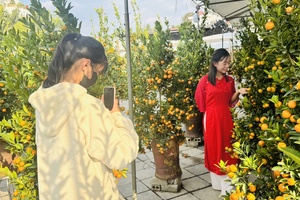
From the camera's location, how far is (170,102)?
3.46 m

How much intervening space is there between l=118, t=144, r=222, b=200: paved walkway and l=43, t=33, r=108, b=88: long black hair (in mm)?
2404

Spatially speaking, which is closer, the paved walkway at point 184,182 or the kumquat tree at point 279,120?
the kumquat tree at point 279,120

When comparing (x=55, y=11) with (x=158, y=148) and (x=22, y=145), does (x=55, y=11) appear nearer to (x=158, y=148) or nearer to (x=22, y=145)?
(x=22, y=145)

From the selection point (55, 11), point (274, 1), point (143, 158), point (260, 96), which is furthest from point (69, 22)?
point (143, 158)

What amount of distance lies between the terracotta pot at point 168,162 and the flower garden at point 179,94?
108mm

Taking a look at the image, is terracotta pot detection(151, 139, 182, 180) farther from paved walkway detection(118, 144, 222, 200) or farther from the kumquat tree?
the kumquat tree

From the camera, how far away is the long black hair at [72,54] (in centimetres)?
132

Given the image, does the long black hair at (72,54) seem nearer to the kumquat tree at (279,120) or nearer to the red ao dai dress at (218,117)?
the kumquat tree at (279,120)

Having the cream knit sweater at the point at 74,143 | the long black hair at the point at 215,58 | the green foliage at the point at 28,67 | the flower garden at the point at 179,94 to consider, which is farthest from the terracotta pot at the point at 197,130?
the cream knit sweater at the point at 74,143

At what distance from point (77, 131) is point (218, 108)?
225 cm

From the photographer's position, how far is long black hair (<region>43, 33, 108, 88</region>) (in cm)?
132

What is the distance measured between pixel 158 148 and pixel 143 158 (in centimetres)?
149

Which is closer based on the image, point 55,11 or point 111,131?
point 111,131

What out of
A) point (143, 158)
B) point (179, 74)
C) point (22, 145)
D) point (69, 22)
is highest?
point (69, 22)
